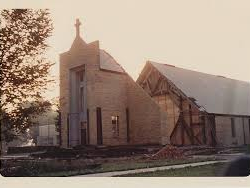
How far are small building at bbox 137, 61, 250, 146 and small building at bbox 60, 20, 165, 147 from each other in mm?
1008

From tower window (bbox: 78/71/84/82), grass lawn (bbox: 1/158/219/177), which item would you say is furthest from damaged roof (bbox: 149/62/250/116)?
tower window (bbox: 78/71/84/82)

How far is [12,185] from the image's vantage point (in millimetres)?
8719

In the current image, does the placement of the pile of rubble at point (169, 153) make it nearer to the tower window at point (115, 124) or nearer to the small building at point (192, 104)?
the small building at point (192, 104)

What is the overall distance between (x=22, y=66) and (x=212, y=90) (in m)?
6.84

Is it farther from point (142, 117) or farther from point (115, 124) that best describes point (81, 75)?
point (142, 117)

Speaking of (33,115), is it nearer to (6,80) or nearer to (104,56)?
(6,80)

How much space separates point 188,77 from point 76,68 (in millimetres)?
4880

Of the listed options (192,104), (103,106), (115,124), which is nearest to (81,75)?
(103,106)

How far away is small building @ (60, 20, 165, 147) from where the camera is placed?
16.4 m

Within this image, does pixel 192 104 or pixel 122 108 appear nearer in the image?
pixel 192 104

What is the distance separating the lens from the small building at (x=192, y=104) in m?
13.3

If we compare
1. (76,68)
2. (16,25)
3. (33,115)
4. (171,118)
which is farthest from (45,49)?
(171,118)

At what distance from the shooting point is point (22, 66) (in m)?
11.0

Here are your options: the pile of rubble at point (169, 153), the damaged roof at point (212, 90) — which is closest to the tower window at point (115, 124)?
the damaged roof at point (212, 90)
